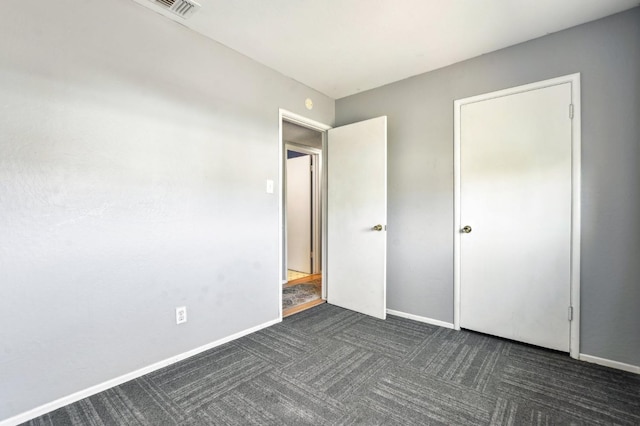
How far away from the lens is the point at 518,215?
2352mm

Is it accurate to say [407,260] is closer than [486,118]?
No

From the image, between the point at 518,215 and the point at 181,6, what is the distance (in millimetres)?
2874

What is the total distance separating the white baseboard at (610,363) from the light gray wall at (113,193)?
260cm

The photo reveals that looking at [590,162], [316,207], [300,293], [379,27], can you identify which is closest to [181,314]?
[300,293]

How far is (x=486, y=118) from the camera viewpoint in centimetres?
249

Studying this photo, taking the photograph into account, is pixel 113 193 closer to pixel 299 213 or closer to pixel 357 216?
pixel 357 216

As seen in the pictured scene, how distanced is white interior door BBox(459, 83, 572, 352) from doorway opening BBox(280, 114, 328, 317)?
2.16 metres

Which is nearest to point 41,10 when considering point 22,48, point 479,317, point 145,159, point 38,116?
point 22,48

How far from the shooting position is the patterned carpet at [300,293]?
345 cm

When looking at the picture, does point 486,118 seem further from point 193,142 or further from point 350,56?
point 193,142

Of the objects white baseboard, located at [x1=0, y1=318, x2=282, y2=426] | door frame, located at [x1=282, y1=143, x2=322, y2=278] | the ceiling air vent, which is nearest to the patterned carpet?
door frame, located at [x1=282, y1=143, x2=322, y2=278]

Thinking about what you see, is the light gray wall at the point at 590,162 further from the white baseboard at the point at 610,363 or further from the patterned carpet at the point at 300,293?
the patterned carpet at the point at 300,293

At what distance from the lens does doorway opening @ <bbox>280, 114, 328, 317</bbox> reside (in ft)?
14.4

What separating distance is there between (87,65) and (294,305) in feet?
8.97
